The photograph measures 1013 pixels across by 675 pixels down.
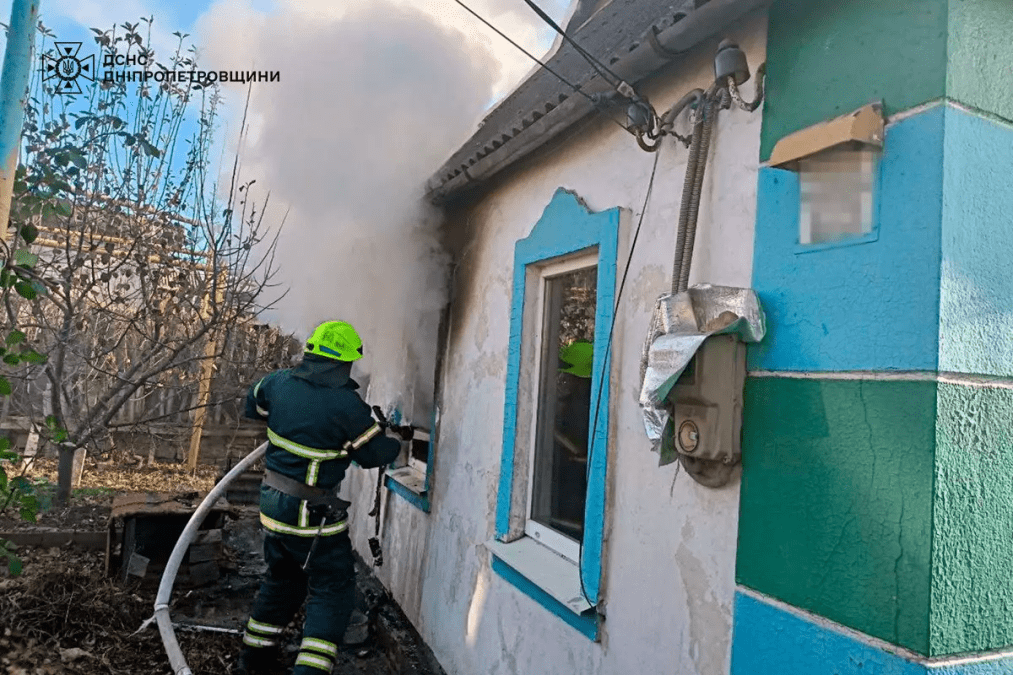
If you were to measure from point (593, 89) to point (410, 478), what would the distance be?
398 cm

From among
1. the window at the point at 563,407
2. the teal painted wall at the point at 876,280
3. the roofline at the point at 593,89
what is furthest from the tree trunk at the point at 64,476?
the teal painted wall at the point at 876,280

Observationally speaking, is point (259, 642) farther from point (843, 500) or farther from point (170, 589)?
point (843, 500)

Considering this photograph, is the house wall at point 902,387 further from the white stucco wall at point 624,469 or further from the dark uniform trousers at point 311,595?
the dark uniform trousers at point 311,595

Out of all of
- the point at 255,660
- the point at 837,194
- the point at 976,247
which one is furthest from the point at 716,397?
the point at 255,660

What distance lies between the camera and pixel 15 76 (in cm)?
338

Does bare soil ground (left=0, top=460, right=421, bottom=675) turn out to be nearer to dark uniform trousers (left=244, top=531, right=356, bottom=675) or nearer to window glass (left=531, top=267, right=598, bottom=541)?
dark uniform trousers (left=244, top=531, right=356, bottom=675)

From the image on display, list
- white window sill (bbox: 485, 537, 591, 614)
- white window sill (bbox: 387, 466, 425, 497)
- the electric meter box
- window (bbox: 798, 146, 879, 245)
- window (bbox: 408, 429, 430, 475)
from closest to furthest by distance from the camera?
window (bbox: 798, 146, 879, 245) → the electric meter box → white window sill (bbox: 485, 537, 591, 614) → white window sill (bbox: 387, 466, 425, 497) → window (bbox: 408, 429, 430, 475)

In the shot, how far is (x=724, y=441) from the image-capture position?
85.7 inches

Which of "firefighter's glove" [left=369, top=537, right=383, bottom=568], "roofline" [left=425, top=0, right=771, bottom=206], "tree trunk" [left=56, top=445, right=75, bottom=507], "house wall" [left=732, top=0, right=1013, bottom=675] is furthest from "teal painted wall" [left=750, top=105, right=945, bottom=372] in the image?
"tree trunk" [left=56, top=445, right=75, bottom=507]

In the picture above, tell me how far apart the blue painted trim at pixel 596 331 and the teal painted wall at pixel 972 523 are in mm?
1414

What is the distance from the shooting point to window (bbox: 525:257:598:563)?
3.59m

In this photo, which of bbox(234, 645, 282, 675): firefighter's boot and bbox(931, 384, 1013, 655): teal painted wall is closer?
bbox(931, 384, 1013, 655): teal painted wall

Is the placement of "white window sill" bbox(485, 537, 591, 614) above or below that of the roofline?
below

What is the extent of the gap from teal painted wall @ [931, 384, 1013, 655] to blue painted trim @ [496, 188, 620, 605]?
141 cm
